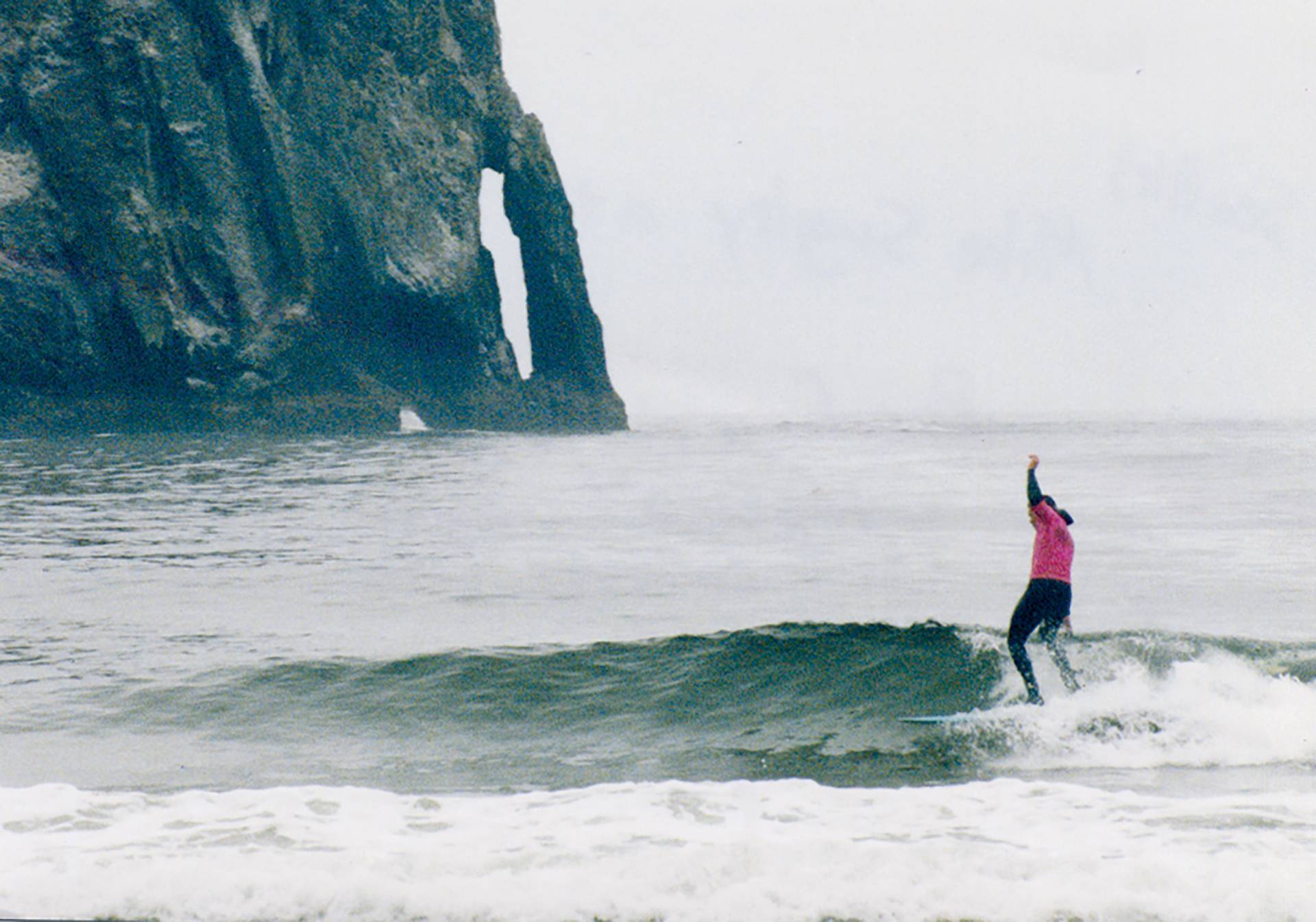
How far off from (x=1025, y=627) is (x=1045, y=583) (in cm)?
45

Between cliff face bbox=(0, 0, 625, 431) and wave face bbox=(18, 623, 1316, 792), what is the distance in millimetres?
52409

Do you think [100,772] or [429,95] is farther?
[429,95]

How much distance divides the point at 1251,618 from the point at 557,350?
71206 millimetres

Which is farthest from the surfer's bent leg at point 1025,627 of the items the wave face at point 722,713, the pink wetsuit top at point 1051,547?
the wave face at point 722,713

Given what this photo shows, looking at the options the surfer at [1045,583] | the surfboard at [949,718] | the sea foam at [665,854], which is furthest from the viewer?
the surfboard at [949,718]

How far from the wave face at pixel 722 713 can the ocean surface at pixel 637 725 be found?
0.05 m

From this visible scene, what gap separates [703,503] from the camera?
31.5 meters

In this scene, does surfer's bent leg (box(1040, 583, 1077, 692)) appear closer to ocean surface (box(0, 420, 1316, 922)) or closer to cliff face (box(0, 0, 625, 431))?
ocean surface (box(0, 420, 1316, 922))

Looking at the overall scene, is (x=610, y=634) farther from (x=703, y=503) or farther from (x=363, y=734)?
(x=703, y=503)

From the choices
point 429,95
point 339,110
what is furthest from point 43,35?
point 429,95

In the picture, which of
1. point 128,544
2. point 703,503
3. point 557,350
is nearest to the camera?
point 128,544

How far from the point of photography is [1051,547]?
9961mm

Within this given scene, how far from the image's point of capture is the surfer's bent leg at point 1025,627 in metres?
9.99

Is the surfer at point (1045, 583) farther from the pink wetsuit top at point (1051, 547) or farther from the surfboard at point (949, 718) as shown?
the surfboard at point (949, 718)
